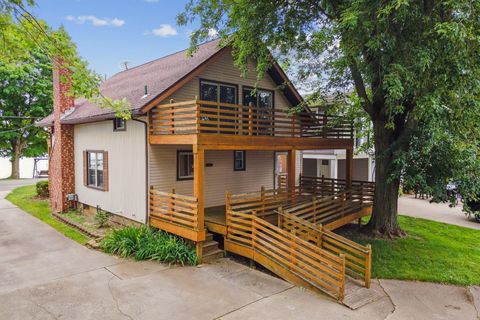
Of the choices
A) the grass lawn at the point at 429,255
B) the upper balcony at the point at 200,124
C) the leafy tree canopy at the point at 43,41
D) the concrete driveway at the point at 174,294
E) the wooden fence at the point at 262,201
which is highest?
the leafy tree canopy at the point at 43,41

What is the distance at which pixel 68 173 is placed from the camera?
49.2 ft

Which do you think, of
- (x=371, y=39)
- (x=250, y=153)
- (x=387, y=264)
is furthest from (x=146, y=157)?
(x=387, y=264)

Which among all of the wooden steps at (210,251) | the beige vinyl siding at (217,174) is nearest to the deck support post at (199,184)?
the wooden steps at (210,251)

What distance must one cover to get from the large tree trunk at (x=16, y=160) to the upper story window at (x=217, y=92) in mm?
25716

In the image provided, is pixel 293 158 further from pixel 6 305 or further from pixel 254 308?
pixel 6 305

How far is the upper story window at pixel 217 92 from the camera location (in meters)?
12.1

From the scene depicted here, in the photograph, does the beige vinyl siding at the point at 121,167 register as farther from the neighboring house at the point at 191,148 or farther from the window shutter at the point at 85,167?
the window shutter at the point at 85,167

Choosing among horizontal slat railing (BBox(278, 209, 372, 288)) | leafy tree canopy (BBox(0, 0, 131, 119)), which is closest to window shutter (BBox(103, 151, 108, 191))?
leafy tree canopy (BBox(0, 0, 131, 119))

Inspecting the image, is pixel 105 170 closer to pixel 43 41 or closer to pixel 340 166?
pixel 43 41

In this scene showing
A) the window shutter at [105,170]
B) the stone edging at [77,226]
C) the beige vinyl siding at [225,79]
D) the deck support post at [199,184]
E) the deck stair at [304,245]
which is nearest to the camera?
the deck stair at [304,245]

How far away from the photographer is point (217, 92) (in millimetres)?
12508

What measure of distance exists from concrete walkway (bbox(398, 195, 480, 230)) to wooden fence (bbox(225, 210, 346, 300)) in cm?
1070

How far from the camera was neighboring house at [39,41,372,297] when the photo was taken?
9.77 m

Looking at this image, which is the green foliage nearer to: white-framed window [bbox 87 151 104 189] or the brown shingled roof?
white-framed window [bbox 87 151 104 189]
